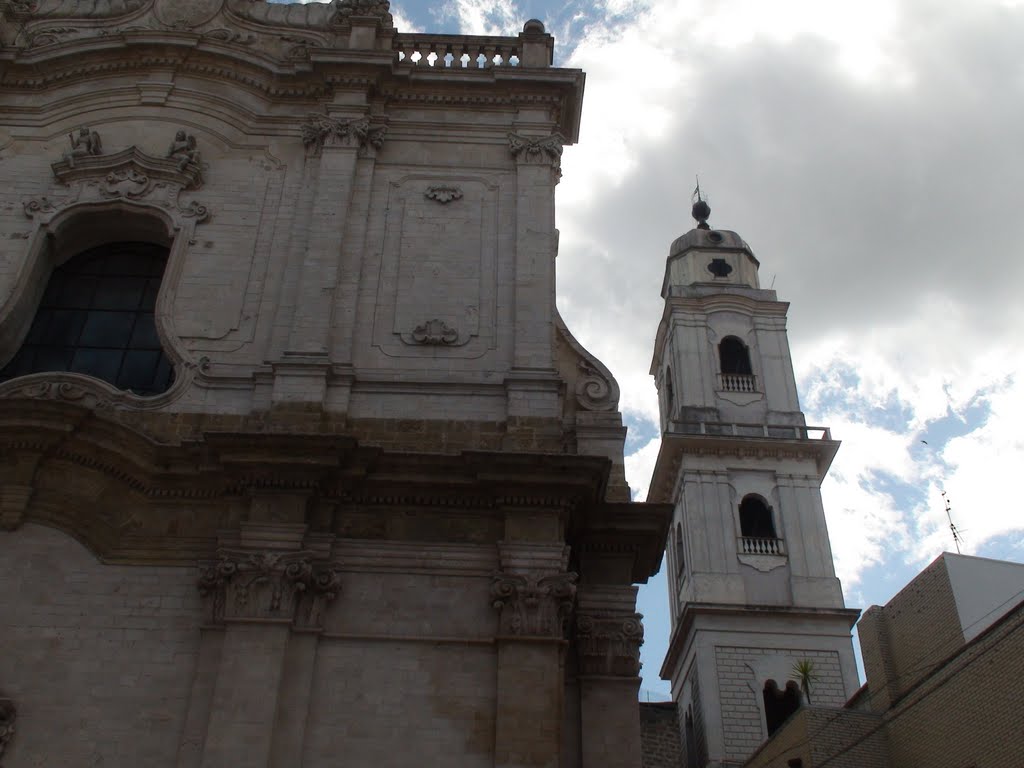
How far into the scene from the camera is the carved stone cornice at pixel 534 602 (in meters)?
11.0

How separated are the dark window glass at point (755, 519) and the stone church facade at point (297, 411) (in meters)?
17.4

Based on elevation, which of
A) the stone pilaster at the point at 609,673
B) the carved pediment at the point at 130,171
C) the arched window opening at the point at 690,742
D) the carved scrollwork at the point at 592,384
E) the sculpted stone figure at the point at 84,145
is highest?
the sculpted stone figure at the point at 84,145

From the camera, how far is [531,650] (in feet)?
35.8

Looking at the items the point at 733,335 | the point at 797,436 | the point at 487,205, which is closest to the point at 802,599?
the point at 797,436

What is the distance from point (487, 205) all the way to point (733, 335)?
22.2 meters

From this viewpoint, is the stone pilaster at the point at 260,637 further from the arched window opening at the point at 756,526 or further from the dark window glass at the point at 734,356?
the dark window glass at the point at 734,356

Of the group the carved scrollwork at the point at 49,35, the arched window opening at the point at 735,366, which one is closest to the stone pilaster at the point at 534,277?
the carved scrollwork at the point at 49,35

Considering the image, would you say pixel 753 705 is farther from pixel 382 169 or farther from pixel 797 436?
pixel 382 169

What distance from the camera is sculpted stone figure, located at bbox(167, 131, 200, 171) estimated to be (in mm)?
15398

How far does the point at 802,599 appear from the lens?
29781 mm

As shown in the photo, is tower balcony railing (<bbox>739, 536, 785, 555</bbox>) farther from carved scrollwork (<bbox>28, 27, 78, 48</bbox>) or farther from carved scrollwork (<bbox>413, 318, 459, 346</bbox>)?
carved scrollwork (<bbox>28, 27, 78, 48</bbox>)

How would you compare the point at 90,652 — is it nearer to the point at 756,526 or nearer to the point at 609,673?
the point at 609,673

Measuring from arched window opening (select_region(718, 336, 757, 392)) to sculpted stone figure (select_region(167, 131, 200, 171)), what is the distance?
72.8 feet

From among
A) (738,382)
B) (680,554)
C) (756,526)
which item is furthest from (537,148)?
(738,382)
